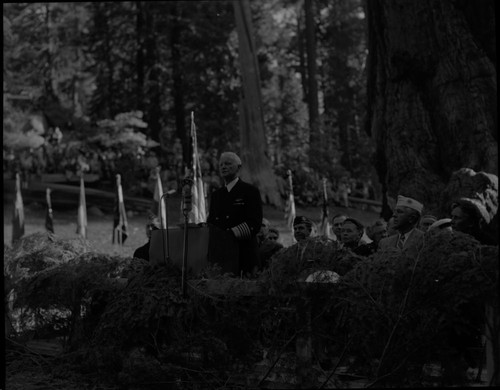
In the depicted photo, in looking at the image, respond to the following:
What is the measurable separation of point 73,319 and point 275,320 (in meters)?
2.51

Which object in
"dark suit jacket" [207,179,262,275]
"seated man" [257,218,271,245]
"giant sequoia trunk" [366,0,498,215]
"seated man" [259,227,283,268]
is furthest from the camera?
"giant sequoia trunk" [366,0,498,215]

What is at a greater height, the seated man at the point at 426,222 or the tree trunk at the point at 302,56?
the tree trunk at the point at 302,56

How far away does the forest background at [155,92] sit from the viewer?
96.5 ft

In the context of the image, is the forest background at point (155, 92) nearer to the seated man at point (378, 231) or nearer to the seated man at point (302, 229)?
the seated man at point (378, 231)

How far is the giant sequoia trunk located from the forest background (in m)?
15.8

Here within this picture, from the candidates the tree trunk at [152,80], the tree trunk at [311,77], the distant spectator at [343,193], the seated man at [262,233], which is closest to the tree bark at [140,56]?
the tree trunk at [152,80]

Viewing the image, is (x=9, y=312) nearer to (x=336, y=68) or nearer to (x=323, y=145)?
(x=323, y=145)

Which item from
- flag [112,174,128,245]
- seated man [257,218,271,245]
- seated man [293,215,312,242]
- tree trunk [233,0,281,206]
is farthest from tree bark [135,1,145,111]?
seated man [293,215,312,242]

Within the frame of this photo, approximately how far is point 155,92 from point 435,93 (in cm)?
2588

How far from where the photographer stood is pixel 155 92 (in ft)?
117

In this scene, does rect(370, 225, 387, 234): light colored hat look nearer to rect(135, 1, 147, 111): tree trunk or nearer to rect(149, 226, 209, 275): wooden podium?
rect(149, 226, 209, 275): wooden podium

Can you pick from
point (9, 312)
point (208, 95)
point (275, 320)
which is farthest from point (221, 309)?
point (208, 95)

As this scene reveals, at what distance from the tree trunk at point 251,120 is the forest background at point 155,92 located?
47mm

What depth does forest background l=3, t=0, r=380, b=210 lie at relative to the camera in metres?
29.4
